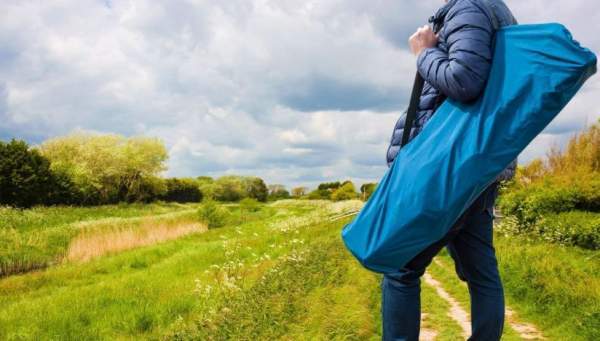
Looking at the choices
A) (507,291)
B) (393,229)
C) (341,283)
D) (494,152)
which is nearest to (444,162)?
(494,152)

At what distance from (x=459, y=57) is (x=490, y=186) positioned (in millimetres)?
790

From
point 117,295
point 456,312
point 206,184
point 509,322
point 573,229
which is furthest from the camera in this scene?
point 206,184

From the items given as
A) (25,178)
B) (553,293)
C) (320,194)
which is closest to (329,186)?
(320,194)

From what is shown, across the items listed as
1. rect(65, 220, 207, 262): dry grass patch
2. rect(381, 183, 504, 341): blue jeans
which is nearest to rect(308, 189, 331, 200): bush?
rect(65, 220, 207, 262): dry grass patch

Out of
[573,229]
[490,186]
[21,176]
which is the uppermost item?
[21,176]

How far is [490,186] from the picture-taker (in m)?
2.66

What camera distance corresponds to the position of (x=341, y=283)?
6.16 metres

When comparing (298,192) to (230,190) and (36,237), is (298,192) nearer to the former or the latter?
(230,190)

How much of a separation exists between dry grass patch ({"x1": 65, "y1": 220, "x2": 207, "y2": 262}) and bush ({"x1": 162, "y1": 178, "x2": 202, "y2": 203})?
40.7 m

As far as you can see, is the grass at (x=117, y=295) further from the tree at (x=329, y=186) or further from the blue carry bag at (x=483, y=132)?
the tree at (x=329, y=186)

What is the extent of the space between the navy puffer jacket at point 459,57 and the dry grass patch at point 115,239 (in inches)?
618

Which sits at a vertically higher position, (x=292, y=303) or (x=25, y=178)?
(x=25, y=178)

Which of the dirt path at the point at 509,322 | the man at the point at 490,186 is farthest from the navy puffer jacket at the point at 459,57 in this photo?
the dirt path at the point at 509,322

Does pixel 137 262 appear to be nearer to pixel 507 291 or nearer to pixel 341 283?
pixel 341 283
